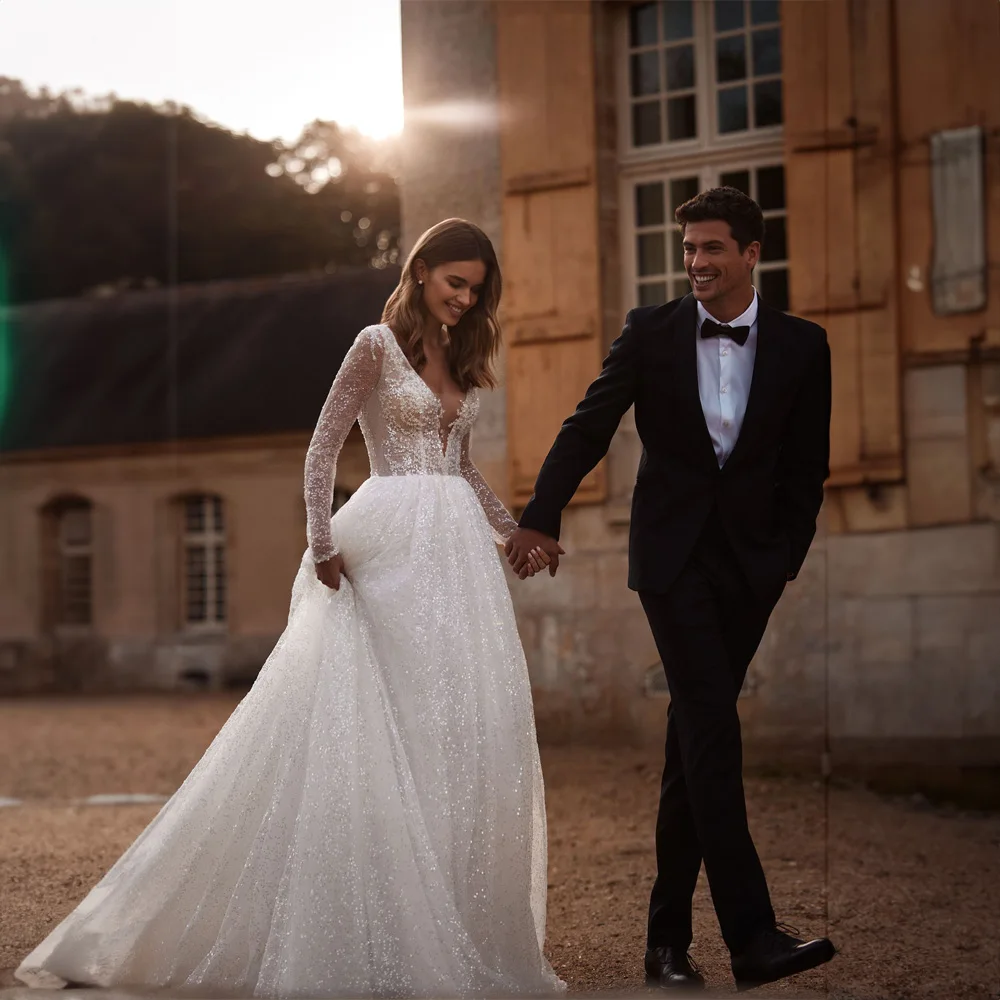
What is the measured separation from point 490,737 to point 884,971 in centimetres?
144

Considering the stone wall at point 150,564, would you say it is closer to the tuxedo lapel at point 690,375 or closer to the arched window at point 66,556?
the arched window at point 66,556

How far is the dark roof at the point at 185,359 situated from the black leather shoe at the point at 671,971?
16116 millimetres

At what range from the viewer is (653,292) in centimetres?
920

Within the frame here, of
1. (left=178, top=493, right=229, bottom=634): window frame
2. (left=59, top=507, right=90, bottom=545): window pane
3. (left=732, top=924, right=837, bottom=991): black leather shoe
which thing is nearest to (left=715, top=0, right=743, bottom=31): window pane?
(left=732, top=924, right=837, bottom=991): black leather shoe

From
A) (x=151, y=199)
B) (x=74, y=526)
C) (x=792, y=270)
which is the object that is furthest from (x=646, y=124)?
(x=151, y=199)

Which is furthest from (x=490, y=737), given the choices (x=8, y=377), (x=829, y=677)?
(x=8, y=377)

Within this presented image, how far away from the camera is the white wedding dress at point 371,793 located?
3.57 m

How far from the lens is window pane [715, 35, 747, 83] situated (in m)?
8.88

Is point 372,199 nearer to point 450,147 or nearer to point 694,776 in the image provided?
point 450,147

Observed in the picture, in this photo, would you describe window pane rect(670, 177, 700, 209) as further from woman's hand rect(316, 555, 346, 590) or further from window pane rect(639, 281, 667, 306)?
woman's hand rect(316, 555, 346, 590)

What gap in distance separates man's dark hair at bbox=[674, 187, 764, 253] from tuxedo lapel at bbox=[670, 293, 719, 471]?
214mm

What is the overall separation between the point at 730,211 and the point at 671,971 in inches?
75.6

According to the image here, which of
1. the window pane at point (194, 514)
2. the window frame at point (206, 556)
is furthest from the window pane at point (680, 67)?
the window pane at point (194, 514)

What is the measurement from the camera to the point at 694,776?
363 centimetres
